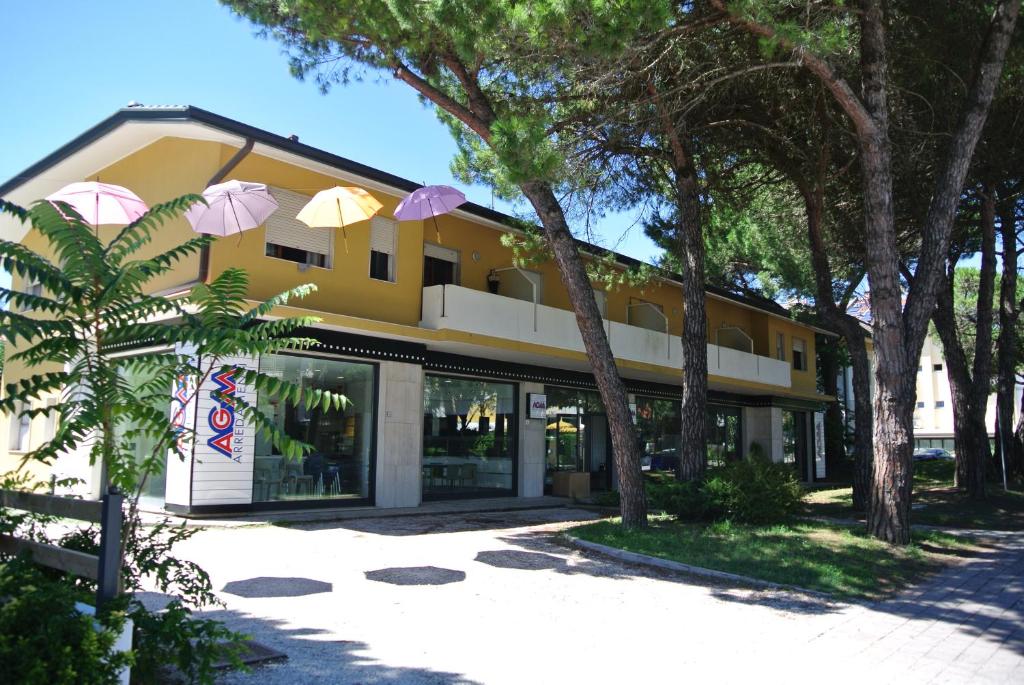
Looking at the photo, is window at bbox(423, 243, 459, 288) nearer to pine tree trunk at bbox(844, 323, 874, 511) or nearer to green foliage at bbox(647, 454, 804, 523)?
green foliage at bbox(647, 454, 804, 523)

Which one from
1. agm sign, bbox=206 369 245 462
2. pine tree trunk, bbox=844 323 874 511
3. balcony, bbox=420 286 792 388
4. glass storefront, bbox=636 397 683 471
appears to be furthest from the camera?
glass storefront, bbox=636 397 683 471

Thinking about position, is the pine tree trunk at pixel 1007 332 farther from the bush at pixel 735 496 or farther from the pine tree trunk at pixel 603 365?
the pine tree trunk at pixel 603 365

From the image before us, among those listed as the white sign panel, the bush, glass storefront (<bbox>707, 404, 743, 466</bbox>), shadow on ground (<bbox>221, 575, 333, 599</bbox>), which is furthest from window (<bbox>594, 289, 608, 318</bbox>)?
shadow on ground (<bbox>221, 575, 333, 599</bbox>)

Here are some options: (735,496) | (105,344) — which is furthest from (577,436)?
(105,344)

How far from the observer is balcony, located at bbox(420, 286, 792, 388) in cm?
1602

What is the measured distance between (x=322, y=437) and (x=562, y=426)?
8016mm

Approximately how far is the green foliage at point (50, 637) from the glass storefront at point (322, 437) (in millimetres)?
9839

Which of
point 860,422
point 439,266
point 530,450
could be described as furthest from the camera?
point 530,450

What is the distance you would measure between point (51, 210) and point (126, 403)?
1098 mm

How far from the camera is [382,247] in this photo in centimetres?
1583

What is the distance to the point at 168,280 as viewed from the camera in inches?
561

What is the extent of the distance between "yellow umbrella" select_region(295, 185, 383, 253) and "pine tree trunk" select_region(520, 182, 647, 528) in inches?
112

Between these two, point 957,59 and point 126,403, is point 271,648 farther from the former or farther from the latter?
point 957,59

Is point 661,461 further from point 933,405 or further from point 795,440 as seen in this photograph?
point 933,405
